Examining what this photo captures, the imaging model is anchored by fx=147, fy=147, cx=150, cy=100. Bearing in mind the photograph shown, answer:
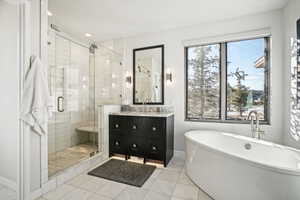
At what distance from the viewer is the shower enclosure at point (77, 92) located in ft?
8.48

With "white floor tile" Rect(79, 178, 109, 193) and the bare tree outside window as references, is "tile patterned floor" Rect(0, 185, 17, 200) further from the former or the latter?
the bare tree outside window

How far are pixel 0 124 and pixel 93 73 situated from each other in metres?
1.72

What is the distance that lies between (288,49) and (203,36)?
1.37 m

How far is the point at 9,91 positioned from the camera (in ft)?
5.96

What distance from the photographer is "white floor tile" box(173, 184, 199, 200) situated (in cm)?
186

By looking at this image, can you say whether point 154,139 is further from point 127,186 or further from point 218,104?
point 218,104

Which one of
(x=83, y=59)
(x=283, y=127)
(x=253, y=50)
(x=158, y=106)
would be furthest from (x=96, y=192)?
(x=253, y=50)

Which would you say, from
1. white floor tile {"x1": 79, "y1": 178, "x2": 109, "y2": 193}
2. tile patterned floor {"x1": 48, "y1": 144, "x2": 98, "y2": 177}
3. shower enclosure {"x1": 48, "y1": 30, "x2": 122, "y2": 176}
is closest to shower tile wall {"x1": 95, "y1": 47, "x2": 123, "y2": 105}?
shower enclosure {"x1": 48, "y1": 30, "x2": 122, "y2": 176}

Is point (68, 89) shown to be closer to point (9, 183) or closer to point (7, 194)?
point (9, 183)

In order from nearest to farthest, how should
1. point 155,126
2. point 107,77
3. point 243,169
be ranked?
point 243,169, point 155,126, point 107,77

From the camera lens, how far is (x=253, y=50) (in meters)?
2.77

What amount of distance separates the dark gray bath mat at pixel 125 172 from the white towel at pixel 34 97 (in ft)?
3.90

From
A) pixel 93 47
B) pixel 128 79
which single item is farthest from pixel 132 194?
pixel 93 47

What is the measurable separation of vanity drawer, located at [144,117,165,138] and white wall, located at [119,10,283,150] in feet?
1.93
